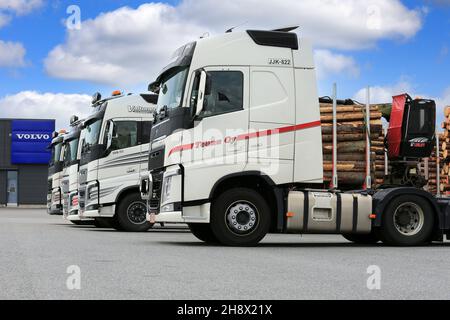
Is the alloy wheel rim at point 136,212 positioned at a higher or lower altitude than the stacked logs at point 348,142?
lower

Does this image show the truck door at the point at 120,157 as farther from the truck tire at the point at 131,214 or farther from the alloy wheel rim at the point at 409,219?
the alloy wheel rim at the point at 409,219

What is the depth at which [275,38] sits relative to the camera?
12.8 metres

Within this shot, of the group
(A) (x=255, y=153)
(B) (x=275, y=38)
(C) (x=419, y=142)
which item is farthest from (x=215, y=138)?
(C) (x=419, y=142)

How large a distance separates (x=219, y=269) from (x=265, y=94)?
4.22 m

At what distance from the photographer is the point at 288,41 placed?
1284 centimetres


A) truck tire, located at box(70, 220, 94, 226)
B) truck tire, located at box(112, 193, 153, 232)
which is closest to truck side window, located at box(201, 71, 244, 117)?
truck tire, located at box(112, 193, 153, 232)

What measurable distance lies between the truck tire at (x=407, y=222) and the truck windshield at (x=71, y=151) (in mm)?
11788

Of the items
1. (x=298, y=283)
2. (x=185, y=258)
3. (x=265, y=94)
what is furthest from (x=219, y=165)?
(x=298, y=283)

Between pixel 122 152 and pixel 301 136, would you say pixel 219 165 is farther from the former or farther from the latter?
pixel 122 152

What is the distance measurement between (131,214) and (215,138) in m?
7.10

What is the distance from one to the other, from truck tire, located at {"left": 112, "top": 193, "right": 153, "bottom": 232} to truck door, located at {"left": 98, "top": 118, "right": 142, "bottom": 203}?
1.06 feet

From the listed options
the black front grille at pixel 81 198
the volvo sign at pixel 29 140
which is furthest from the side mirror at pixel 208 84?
the volvo sign at pixel 29 140

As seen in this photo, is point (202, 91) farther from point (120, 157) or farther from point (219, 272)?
point (120, 157)

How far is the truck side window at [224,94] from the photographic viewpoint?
1219cm
